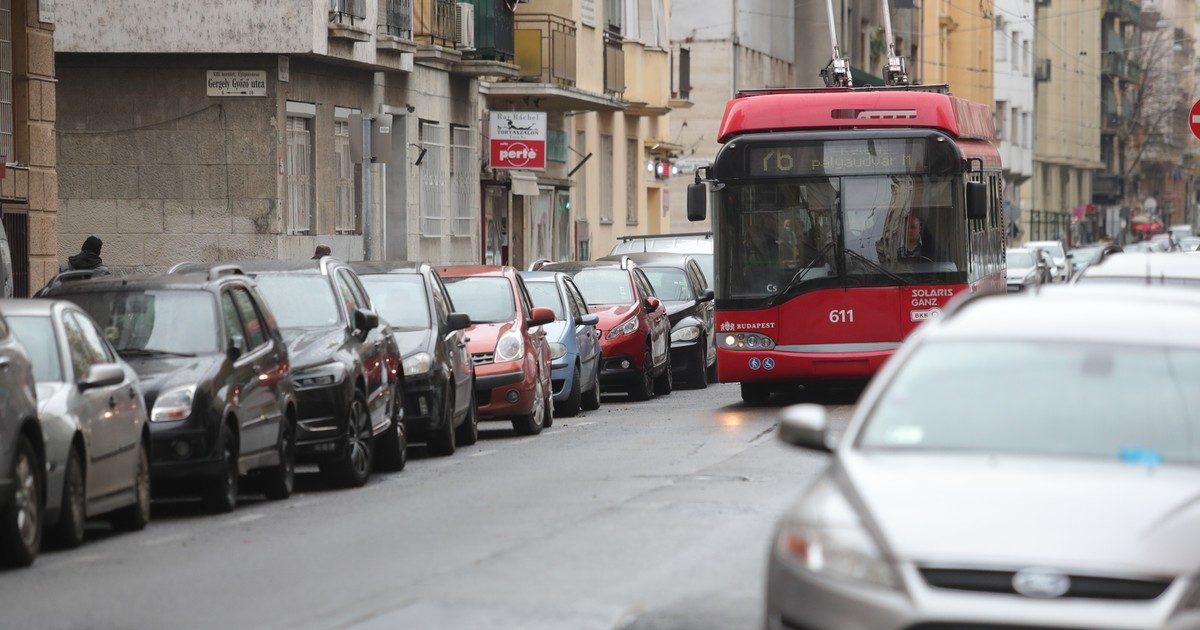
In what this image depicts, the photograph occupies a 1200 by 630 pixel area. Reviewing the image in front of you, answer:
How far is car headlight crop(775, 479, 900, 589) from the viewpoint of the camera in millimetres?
6578

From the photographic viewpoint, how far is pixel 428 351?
62.4 feet

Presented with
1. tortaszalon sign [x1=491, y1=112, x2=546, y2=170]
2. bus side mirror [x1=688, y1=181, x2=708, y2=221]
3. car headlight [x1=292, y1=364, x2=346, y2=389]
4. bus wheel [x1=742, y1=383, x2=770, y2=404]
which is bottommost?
bus wheel [x1=742, y1=383, x2=770, y2=404]

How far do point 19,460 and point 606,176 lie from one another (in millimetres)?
38349

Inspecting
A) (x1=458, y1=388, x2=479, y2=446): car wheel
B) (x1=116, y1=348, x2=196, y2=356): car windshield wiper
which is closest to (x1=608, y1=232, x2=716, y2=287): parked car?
(x1=458, y1=388, x2=479, y2=446): car wheel

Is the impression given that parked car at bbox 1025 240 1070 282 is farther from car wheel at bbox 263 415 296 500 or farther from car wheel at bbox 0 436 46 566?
car wheel at bbox 0 436 46 566

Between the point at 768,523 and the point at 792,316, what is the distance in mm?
10706

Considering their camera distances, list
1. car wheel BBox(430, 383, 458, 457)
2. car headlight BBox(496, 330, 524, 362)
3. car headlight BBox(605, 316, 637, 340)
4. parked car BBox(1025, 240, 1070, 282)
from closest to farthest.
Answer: car wheel BBox(430, 383, 458, 457)
car headlight BBox(496, 330, 524, 362)
car headlight BBox(605, 316, 637, 340)
parked car BBox(1025, 240, 1070, 282)

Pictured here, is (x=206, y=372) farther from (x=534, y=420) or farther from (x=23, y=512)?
(x=534, y=420)

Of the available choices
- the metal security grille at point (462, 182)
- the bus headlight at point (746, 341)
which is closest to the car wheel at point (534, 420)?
the bus headlight at point (746, 341)

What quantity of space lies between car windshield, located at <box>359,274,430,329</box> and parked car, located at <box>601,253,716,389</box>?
9.80m

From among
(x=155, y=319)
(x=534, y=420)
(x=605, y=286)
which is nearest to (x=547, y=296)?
(x=605, y=286)

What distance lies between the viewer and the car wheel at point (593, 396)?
1025 inches

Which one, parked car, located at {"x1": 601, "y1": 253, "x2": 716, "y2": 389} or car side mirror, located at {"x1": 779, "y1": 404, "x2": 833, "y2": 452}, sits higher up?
car side mirror, located at {"x1": 779, "y1": 404, "x2": 833, "y2": 452}

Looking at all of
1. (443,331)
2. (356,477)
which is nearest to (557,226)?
(443,331)
